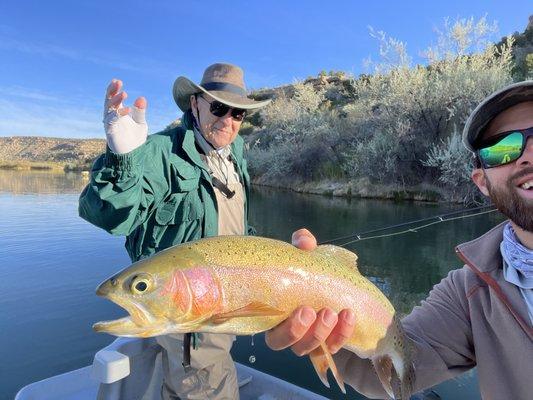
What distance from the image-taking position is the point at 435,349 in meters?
2.13

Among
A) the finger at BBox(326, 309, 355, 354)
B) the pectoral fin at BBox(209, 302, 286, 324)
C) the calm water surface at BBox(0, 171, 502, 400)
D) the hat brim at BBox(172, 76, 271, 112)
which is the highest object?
the hat brim at BBox(172, 76, 271, 112)

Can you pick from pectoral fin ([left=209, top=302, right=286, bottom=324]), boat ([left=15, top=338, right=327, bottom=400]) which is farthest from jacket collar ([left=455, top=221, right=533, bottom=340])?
boat ([left=15, top=338, right=327, bottom=400])

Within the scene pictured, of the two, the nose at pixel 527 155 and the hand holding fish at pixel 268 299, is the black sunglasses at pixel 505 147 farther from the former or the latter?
the hand holding fish at pixel 268 299

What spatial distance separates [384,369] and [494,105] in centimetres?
143

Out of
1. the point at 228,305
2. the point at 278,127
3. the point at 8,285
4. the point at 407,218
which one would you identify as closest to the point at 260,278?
the point at 228,305

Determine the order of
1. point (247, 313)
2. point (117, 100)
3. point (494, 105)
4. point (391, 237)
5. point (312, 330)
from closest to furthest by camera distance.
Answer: point (247, 313), point (312, 330), point (117, 100), point (494, 105), point (391, 237)

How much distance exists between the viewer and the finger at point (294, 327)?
1720mm

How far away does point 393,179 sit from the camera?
25.5 meters

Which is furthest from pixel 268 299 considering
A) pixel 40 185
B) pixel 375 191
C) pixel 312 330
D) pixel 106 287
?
pixel 40 185

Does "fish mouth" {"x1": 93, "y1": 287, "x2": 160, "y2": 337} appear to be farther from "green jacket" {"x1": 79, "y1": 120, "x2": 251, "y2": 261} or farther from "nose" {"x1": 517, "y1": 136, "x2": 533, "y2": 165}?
"nose" {"x1": 517, "y1": 136, "x2": 533, "y2": 165}

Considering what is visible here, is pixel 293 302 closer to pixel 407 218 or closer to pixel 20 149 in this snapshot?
pixel 407 218

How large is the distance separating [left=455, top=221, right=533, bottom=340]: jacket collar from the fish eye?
Result: 158cm

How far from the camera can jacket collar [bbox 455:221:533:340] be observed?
1.89m

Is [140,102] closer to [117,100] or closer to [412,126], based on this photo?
[117,100]
